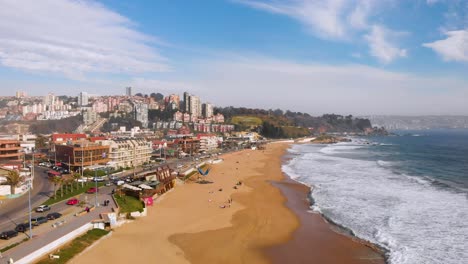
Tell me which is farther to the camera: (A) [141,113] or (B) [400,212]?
(A) [141,113]

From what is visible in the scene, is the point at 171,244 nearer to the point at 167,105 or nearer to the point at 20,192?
the point at 20,192

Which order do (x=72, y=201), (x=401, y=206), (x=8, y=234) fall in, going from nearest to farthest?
1. (x=8, y=234)
2. (x=72, y=201)
3. (x=401, y=206)

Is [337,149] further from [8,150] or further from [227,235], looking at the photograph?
[227,235]

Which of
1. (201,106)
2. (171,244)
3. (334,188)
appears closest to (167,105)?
(201,106)

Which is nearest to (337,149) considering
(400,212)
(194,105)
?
(400,212)

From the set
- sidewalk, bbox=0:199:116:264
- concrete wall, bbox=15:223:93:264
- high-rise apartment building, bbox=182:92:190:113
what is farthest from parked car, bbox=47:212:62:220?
high-rise apartment building, bbox=182:92:190:113

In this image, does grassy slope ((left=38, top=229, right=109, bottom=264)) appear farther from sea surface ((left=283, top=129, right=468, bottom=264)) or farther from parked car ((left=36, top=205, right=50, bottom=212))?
sea surface ((left=283, top=129, right=468, bottom=264))
